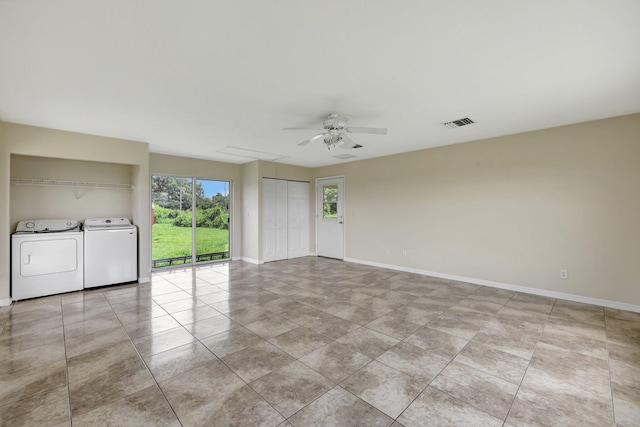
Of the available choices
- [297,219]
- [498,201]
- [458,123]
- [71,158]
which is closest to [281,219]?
[297,219]

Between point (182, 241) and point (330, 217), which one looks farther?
point (330, 217)

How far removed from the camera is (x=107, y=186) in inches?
199

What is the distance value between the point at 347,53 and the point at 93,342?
12.1 ft

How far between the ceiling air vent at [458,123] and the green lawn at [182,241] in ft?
18.5

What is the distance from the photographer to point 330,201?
7.55 m

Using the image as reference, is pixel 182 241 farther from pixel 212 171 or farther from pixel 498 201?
pixel 498 201

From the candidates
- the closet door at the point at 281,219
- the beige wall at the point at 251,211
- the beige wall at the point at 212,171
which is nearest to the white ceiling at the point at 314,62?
the beige wall at the point at 212,171

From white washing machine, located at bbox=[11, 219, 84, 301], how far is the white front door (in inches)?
203

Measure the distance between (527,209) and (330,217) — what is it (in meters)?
4.42

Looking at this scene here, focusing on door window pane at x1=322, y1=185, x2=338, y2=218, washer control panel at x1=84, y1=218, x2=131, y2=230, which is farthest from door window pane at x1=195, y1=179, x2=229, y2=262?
door window pane at x1=322, y1=185, x2=338, y2=218

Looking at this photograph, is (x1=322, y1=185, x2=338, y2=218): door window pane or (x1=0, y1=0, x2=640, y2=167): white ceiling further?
(x1=322, y1=185, x2=338, y2=218): door window pane

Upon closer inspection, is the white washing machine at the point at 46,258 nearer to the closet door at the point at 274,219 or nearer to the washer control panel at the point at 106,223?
the washer control panel at the point at 106,223

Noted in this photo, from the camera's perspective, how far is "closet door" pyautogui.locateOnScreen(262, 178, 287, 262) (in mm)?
6902

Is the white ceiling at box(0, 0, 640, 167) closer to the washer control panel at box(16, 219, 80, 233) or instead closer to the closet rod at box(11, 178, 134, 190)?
the closet rod at box(11, 178, 134, 190)
